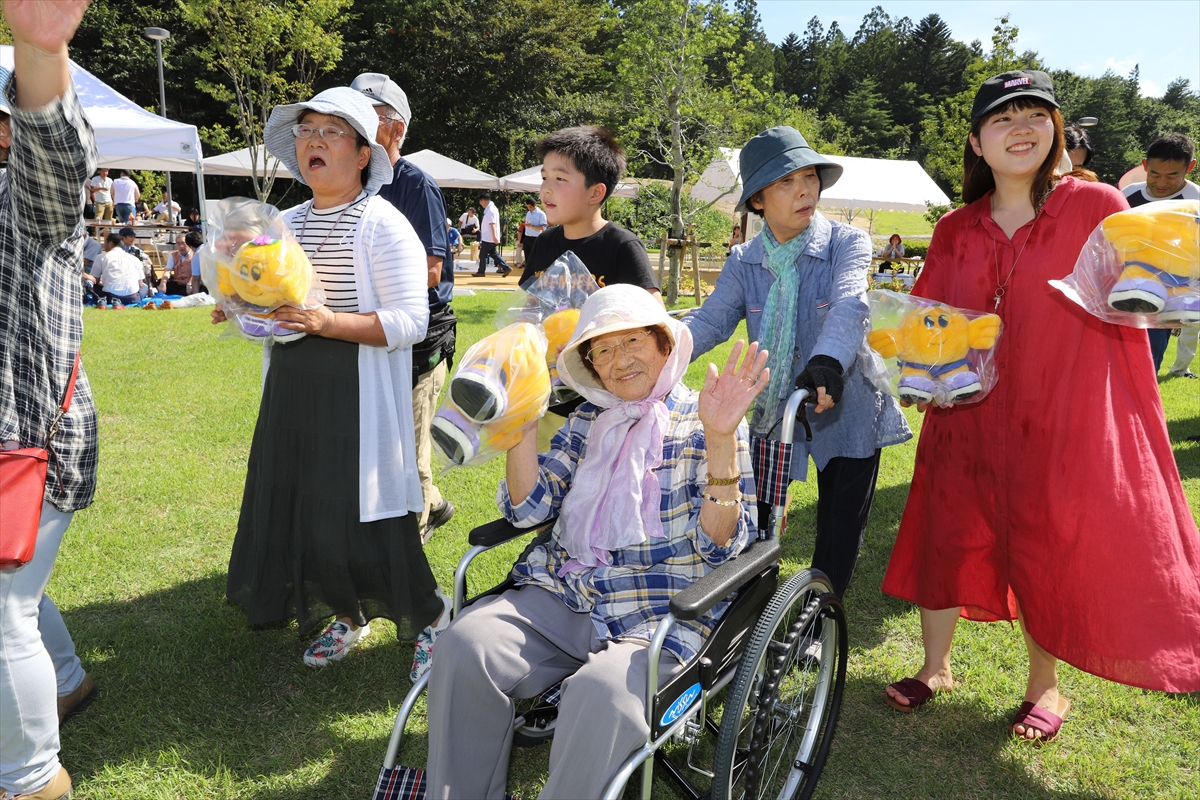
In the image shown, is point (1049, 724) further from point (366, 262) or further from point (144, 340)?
point (144, 340)

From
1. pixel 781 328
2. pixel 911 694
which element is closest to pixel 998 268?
pixel 781 328

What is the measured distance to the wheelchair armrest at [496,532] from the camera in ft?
7.58

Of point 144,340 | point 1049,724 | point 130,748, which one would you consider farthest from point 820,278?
point 144,340

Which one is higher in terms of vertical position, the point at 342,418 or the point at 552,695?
the point at 342,418

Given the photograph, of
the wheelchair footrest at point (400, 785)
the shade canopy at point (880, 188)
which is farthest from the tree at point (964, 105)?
the wheelchair footrest at point (400, 785)

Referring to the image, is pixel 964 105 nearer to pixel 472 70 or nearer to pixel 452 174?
pixel 452 174

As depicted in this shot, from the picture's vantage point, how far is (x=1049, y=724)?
108 inches

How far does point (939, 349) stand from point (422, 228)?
2061 mm

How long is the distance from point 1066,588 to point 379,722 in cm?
230

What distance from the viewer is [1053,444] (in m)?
2.48

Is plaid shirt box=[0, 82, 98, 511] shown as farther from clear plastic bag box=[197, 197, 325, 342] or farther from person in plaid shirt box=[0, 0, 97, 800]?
clear plastic bag box=[197, 197, 325, 342]

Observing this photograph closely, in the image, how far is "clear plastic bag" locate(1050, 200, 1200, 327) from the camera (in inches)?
77.9

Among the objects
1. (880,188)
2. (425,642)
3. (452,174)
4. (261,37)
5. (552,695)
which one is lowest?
(425,642)

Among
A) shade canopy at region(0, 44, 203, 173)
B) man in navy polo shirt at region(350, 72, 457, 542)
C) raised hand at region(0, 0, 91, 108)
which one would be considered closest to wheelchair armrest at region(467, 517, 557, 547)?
man in navy polo shirt at region(350, 72, 457, 542)
